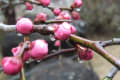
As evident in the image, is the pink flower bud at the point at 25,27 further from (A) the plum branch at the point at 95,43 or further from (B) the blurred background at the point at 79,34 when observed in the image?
(B) the blurred background at the point at 79,34

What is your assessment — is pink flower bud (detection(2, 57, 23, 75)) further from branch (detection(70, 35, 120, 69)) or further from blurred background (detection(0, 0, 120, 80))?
blurred background (detection(0, 0, 120, 80))

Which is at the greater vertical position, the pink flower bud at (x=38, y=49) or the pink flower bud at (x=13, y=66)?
the pink flower bud at (x=38, y=49)

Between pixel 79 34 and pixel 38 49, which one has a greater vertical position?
pixel 38 49

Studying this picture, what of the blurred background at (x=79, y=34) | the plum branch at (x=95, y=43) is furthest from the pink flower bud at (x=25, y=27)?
the blurred background at (x=79, y=34)

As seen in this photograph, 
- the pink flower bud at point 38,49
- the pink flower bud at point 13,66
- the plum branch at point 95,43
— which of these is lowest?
the pink flower bud at point 13,66

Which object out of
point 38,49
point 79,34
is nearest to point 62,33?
point 38,49

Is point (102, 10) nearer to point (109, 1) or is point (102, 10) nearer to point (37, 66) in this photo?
point (109, 1)

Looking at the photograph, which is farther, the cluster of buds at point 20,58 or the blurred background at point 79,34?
the blurred background at point 79,34

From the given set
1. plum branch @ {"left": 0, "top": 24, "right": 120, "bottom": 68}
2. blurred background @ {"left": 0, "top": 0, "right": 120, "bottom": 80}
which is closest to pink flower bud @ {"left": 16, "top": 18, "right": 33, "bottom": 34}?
plum branch @ {"left": 0, "top": 24, "right": 120, "bottom": 68}

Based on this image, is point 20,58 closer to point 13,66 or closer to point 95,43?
point 13,66
